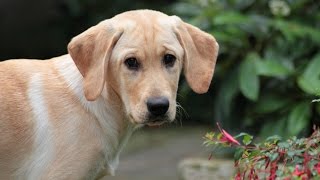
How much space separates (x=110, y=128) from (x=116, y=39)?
0.53 metres

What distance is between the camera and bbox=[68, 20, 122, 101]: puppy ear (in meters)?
4.36

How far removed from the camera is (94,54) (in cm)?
440

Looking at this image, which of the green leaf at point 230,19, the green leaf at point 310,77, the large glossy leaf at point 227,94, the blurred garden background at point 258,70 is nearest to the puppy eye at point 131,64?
the blurred garden background at point 258,70

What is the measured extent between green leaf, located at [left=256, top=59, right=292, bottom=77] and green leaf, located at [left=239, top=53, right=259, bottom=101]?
0.35ft

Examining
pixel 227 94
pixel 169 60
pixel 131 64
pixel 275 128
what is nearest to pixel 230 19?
pixel 227 94

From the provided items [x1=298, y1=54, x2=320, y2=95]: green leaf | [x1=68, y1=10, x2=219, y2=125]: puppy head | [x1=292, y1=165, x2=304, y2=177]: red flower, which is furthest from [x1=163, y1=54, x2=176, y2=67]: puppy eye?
[x1=298, y1=54, x2=320, y2=95]: green leaf

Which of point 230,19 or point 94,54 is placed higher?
point 94,54

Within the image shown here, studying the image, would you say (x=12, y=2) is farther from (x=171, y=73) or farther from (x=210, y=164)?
(x=171, y=73)

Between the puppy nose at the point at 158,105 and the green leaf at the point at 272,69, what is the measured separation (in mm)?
3142

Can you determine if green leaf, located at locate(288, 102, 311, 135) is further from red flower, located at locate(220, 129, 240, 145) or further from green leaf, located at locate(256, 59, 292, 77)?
red flower, located at locate(220, 129, 240, 145)

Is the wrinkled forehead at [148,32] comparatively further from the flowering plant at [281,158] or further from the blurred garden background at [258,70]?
the blurred garden background at [258,70]

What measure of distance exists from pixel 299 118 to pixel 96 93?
125 inches

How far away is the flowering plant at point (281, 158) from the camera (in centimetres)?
350

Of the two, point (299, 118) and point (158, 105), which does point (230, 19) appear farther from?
point (158, 105)
